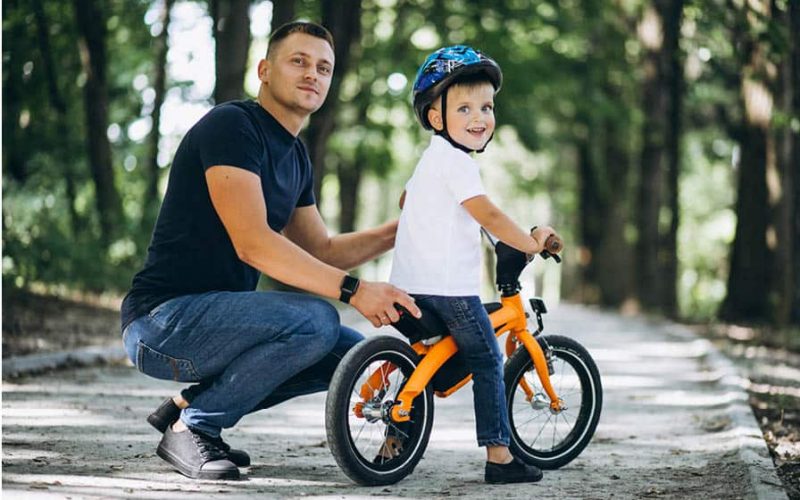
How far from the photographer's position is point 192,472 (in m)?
4.98

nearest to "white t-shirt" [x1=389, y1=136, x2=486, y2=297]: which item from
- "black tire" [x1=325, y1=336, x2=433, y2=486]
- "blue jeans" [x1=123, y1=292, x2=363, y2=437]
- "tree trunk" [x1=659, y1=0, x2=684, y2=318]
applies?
"black tire" [x1=325, y1=336, x2=433, y2=486]

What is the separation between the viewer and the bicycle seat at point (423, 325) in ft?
17.3

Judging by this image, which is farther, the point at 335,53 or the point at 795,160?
the point at 795,160

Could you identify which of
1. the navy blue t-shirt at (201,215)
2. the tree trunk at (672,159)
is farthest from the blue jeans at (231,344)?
the tree trunk at (672,159)

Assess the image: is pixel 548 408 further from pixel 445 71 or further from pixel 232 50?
pixel 232 50

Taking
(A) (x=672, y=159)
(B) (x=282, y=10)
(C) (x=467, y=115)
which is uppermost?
(B) (x=282, y=10)

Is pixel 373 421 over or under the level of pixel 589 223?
over

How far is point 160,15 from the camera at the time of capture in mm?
21828

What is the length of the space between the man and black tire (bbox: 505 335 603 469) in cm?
99

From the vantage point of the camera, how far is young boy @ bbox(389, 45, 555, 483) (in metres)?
5.24

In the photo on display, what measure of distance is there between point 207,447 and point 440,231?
138 centimetres

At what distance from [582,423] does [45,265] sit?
10.1 metres

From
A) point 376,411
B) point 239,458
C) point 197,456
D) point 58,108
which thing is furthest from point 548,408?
point 58,108

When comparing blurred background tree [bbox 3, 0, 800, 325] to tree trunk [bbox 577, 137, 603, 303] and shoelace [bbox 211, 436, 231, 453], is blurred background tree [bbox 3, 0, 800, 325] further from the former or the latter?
shoelace [bbox 211, 436, 231, 453]
